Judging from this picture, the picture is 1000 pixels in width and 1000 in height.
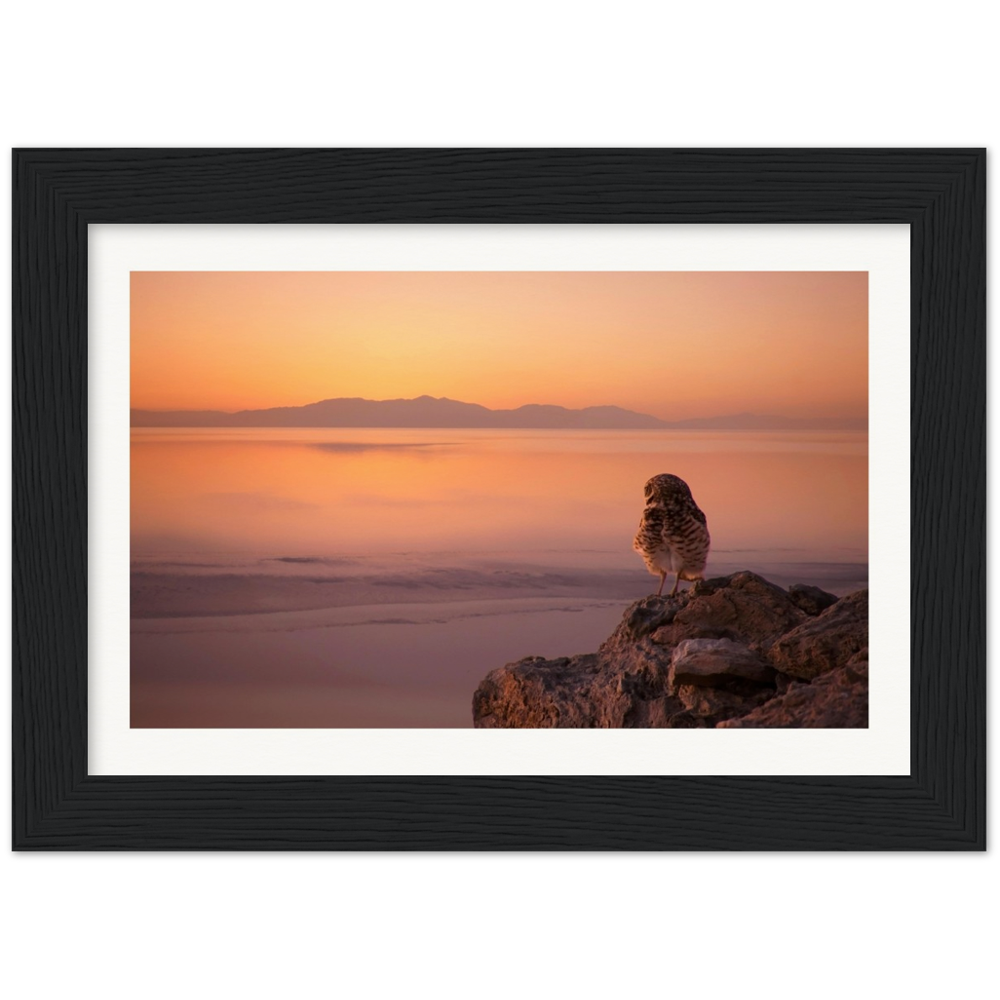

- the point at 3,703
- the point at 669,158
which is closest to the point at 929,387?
the point at 669,158

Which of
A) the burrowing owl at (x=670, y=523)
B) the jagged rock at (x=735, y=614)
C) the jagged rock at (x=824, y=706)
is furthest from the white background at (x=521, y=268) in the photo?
the burrowing owl at (x=670, y=523)

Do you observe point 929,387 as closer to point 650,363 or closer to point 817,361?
point 817,361

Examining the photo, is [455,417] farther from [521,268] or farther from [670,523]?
[670,523]

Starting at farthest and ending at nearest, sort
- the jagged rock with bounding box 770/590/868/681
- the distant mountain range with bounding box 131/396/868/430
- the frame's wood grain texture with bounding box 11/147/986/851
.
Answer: the distant mountain range with bounding box 131/396/868/430 < the jagged rock with bounding box 770/590/868/681 < the frame's wood grain texture with bounding box 11/147/986/851

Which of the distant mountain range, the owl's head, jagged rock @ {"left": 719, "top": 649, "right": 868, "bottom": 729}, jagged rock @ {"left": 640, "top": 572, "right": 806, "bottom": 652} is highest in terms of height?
the distant mountain range

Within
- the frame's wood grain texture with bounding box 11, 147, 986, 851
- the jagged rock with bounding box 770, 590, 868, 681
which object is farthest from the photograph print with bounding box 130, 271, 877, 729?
the frame's wood grain texture with bounding box 11, 147, 986, 851

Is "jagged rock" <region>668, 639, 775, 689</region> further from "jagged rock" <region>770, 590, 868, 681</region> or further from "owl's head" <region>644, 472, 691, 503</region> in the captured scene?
"owl's head" <region>644, 472, 691, 503</region>

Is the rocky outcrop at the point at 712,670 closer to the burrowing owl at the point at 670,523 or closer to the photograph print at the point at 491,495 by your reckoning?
the photograph print at the point at 491,495

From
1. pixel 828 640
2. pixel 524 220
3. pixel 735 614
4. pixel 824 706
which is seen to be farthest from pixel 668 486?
pixel 524 220
